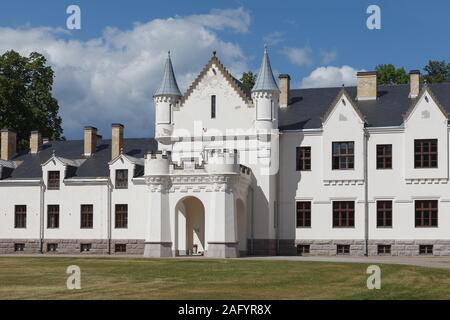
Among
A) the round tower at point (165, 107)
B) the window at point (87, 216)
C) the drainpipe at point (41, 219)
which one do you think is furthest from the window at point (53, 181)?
the round tower at point (165, 107)

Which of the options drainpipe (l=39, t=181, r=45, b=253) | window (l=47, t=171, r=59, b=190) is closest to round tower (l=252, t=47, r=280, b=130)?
window (l=47, t=171, r=59, b=190)

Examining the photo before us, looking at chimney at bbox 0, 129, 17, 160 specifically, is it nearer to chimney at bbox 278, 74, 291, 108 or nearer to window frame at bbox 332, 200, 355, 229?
chimney at bbox 278, 74, 291, 108

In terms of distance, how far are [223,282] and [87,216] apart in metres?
29.2

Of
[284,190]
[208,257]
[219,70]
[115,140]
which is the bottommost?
[208,257]

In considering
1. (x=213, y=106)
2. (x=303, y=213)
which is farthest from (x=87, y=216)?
(x=303, y=213)

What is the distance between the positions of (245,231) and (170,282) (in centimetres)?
2347

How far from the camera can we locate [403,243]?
4903 centimetres

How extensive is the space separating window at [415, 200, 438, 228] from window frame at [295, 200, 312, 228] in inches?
258

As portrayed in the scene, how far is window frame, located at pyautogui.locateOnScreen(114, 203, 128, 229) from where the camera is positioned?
178ft

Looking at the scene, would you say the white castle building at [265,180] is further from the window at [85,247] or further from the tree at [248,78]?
the tree at [248,78]

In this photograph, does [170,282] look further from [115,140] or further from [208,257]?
[115,140]

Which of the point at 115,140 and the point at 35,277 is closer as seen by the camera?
the point at 35,277
